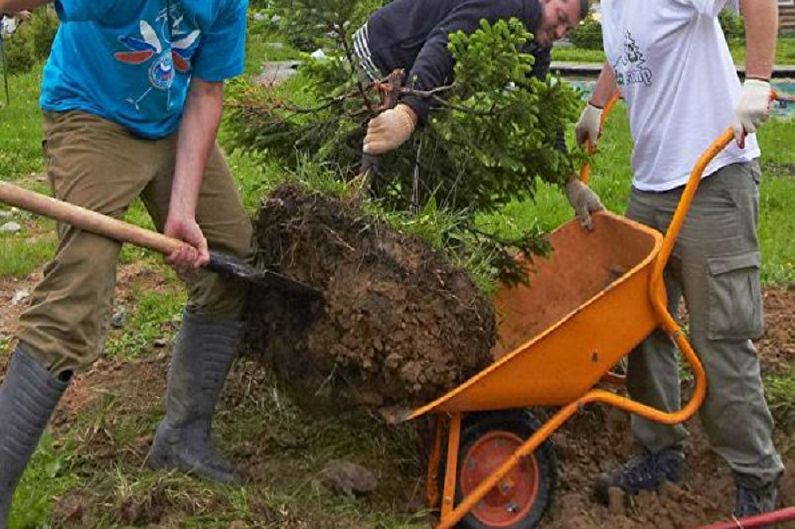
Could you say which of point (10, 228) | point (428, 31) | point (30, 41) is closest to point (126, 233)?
point (428, 31)

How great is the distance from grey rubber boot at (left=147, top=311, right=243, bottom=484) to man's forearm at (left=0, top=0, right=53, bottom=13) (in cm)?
118

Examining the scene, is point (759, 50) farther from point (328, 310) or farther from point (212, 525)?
point (212, 525)

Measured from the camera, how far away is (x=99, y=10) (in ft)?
10.7

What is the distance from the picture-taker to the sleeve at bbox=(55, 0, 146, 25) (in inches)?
127

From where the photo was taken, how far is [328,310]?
3.53 meters

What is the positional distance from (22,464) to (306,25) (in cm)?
165

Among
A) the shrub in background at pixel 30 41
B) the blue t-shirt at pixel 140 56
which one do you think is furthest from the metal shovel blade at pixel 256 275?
the shrub in background at pixel 30 41

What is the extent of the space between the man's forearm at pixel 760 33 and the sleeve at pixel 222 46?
4.82 feet

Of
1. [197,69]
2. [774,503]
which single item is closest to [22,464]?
[197,69]

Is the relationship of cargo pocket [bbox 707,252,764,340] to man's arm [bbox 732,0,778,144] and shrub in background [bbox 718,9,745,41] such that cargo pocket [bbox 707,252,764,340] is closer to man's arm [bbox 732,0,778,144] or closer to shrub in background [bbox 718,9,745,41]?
man's arm [bbox 732,0,778,144]

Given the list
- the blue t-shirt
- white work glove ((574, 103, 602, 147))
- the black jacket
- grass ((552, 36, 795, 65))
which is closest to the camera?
the blue t-shirt

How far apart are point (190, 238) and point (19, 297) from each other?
2596mm

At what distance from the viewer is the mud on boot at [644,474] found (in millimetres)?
4133

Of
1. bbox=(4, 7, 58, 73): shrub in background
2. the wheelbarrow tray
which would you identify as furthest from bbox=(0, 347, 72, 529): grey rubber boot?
bbox=(4, 7, 58, 73): shrub in background
